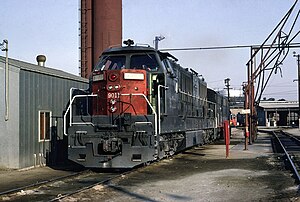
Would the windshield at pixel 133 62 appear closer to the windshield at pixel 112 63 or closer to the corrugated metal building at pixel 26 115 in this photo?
the windshield at pixel 112 63

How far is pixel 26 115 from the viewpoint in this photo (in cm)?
1459

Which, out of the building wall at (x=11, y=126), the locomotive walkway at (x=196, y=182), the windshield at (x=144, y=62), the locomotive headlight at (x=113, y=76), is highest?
the windshield at (x=144, y=62)

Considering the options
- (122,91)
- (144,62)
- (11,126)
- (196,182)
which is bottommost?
(196,182)

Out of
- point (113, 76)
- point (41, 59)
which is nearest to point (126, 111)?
point (113, 76)

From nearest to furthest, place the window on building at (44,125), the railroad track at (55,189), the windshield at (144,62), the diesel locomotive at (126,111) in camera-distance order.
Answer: the railroad track at (55,189) < the diesel locomotive at (126,111) < the windshield at (144,62) < the window on building at (44,125)

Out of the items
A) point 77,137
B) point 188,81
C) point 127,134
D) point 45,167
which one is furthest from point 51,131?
point 188,81

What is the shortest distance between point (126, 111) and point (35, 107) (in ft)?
12.0

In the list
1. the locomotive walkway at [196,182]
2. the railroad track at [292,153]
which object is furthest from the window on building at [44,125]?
the railroad track at [292,153]

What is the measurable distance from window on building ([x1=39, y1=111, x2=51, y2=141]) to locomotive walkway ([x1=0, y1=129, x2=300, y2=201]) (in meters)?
1.27

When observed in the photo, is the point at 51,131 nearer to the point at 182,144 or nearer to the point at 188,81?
the point at 182,144

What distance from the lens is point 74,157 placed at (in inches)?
508

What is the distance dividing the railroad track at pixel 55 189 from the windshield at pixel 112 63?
11.8 ft

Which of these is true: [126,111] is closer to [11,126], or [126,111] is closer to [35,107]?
[35,107]

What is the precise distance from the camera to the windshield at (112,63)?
1444 centimetres
